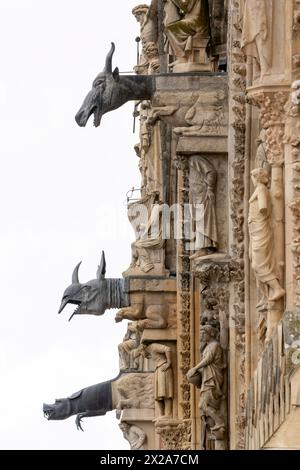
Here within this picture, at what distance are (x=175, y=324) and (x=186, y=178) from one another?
5.25m

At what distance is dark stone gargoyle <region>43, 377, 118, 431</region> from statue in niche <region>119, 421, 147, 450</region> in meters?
1.37

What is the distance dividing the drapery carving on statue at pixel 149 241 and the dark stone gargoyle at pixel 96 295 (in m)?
0.96

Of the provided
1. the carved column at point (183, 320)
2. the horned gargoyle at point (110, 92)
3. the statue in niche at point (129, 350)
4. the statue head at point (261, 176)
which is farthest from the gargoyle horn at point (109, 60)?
the statue in niche at point (129, 350)

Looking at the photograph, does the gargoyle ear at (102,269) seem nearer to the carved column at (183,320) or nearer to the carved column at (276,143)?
the carved column at (183,320)

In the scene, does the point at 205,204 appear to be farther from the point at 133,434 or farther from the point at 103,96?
the point at 133,434

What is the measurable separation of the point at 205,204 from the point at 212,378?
229cm

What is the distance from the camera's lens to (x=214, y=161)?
53.5 metres

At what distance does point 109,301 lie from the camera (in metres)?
59.9

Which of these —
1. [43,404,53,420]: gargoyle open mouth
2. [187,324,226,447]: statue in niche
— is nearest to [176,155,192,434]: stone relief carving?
[187,324,226,447]: statue in niche

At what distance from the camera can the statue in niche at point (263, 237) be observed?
1734 inches

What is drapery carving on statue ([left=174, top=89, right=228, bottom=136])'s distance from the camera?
52.6 meters
